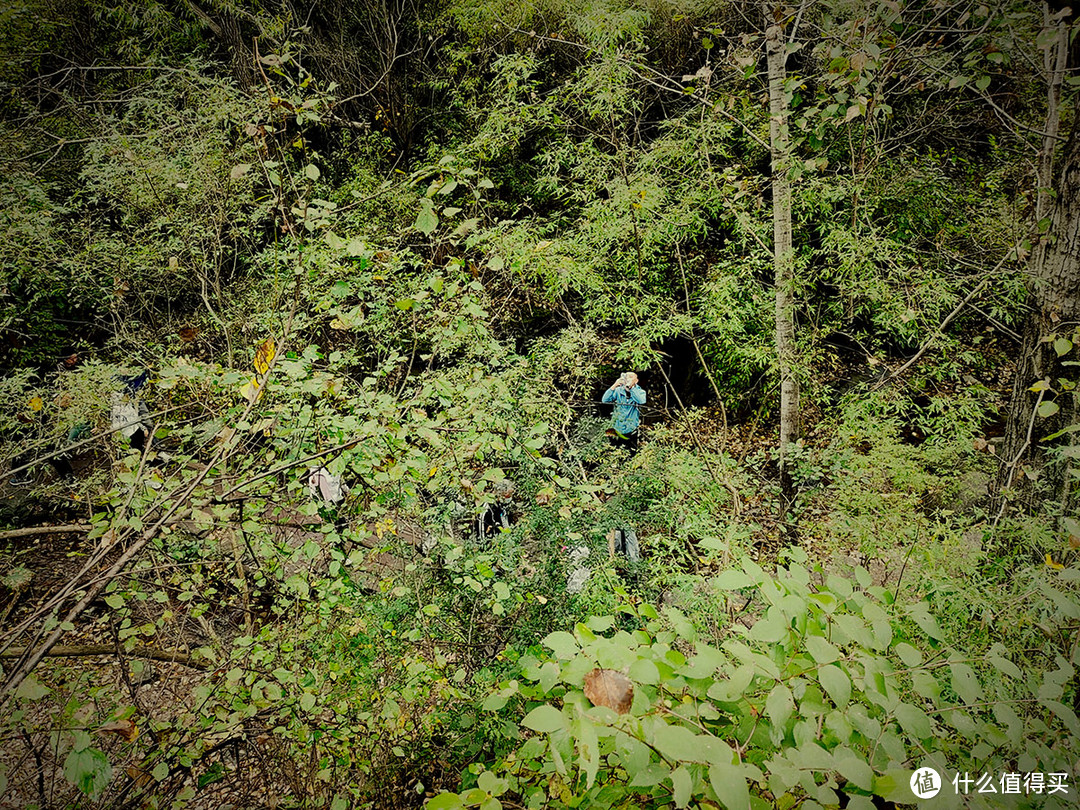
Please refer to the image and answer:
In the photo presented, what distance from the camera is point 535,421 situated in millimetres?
4672

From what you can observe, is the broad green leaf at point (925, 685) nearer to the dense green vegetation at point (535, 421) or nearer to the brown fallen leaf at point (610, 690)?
the dense green vegetation at point (535, 421)

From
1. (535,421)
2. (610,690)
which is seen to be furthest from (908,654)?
(535,421)

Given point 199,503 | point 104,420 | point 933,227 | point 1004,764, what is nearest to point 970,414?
point 933,227

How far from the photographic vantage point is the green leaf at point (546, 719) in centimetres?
86

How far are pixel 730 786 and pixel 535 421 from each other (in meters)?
3.94

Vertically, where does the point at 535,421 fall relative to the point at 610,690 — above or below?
below

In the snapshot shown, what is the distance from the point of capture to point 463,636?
9.88 feet

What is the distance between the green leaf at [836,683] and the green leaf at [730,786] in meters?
0.23

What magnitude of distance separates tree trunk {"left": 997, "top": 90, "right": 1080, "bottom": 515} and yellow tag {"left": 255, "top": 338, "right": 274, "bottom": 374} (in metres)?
3.98

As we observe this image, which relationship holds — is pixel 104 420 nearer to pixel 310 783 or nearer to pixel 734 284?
pixel 310 783

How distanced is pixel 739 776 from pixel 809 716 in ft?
0.78

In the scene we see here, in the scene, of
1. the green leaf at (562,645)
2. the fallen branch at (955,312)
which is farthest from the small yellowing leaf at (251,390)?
the fallen branch at (955,312)

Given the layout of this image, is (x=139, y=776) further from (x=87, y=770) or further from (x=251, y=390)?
(x=251, y=390)

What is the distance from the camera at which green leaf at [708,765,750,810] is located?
76 cm
